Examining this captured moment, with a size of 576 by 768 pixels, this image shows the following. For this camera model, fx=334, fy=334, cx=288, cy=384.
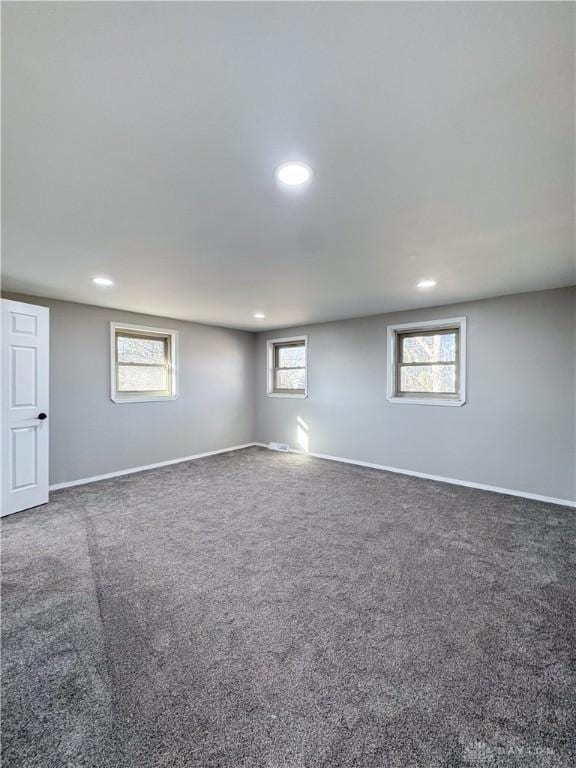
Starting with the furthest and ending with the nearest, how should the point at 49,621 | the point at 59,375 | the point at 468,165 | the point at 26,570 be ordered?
the point at 59,375, the point at 26,570, the point at 49,621, the point at 468,165

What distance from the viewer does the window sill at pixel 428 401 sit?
14.2 feet

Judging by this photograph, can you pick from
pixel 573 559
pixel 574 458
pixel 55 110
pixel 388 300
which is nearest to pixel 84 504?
pixel 55 110

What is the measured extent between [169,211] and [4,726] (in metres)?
2.47

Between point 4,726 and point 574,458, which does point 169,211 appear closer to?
point 4,726

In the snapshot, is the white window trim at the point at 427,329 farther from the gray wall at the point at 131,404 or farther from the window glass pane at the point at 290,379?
the gray wall at the point at 131,404

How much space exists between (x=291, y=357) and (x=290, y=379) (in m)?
0.43

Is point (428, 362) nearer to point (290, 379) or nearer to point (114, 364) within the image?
point (290, 379)

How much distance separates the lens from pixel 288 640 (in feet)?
5.67

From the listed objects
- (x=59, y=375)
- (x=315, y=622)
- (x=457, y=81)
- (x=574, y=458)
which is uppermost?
(x=457, y=81)

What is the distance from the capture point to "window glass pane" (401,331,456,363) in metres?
4.57

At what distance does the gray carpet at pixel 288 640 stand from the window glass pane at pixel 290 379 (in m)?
3.32

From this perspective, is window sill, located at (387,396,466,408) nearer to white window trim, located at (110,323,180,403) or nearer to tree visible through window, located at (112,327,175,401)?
white window trim, located at (110,323,180,403)

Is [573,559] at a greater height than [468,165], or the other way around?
[468,165]

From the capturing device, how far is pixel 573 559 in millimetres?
2520
